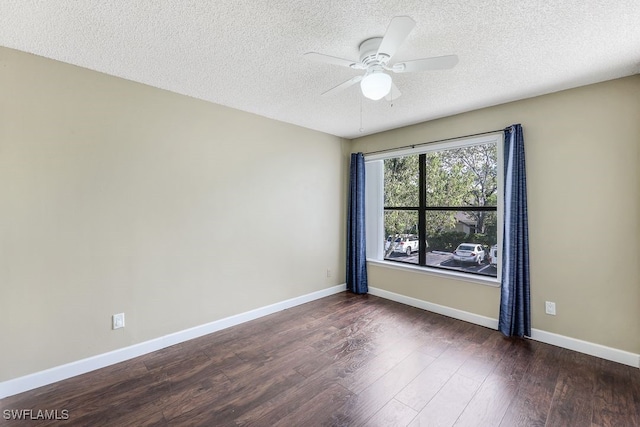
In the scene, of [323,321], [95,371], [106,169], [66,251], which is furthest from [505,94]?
[95,371]

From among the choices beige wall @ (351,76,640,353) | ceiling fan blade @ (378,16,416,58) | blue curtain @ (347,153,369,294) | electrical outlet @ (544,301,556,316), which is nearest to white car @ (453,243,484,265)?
beige wall @ (351,76,640,353)

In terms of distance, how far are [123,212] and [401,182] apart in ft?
11.3

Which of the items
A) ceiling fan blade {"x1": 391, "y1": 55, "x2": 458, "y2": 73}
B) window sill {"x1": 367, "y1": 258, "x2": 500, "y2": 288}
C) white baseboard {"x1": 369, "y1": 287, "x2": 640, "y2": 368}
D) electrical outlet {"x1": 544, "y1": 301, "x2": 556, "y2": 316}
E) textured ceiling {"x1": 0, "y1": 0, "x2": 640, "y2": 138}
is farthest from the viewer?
window sill {"x1": 367, "y1": 258, "x2": 500, "y2": 288}

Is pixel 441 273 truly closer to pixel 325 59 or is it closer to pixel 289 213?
pixel 289 213

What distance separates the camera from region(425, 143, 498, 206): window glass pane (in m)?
3.29

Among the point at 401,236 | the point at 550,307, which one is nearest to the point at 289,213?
the point at 401,236

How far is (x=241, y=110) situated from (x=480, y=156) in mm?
2925

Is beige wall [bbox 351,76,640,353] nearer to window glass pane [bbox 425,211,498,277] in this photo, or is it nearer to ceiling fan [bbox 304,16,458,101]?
window glass pane [bbox 425,211,498,277]

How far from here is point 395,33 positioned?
4.86 feet

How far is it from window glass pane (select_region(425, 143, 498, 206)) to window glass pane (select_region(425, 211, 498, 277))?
0.56 feet

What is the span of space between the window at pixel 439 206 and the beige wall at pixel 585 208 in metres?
0.37

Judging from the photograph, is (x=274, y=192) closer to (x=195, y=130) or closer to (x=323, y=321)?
(x=195, y=130)

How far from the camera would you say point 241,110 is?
321 centimetres

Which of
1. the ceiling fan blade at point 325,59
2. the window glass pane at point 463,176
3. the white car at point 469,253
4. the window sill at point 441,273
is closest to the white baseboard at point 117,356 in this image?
the window sill at point 441,273
